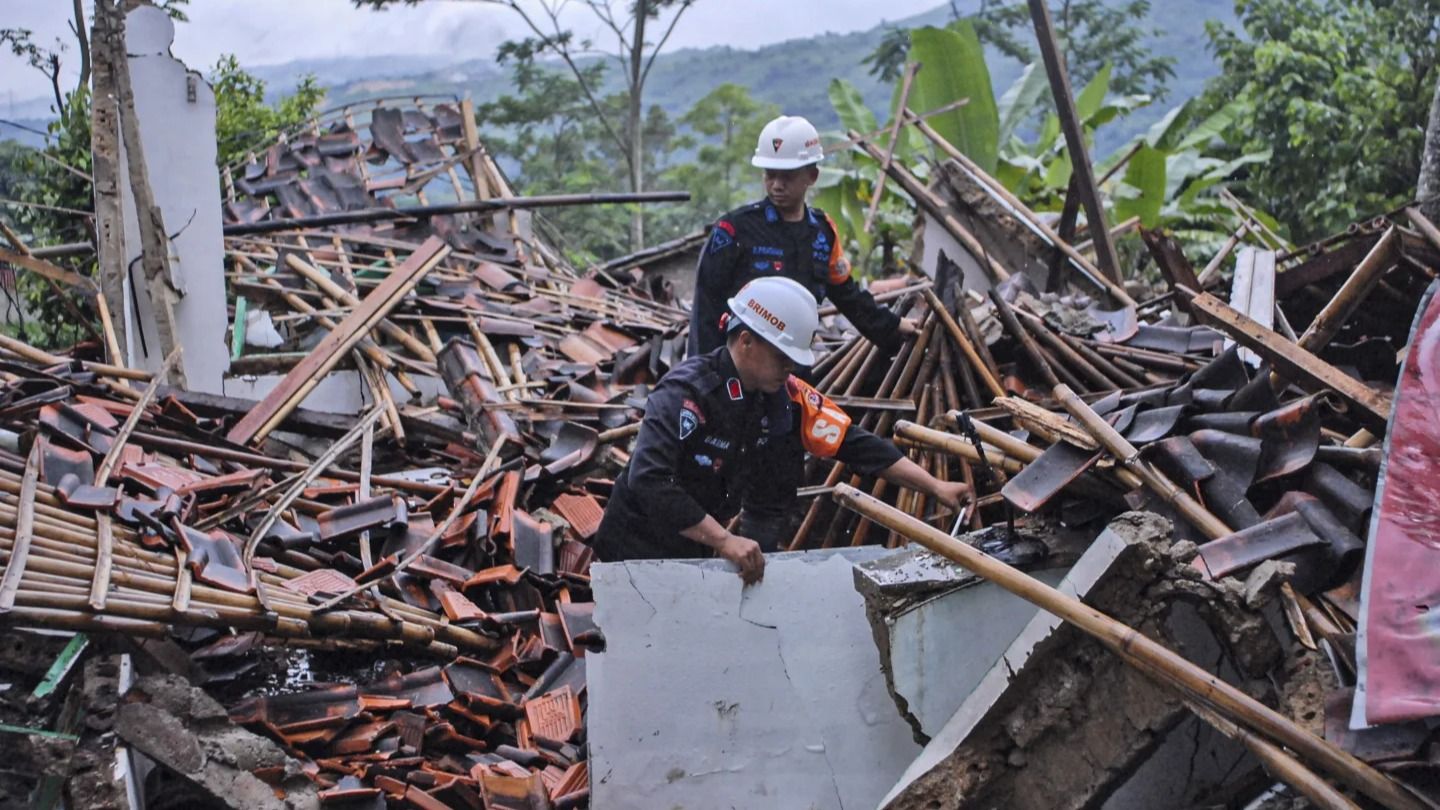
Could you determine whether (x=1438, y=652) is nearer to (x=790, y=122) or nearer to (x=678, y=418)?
(x=678, y=418)

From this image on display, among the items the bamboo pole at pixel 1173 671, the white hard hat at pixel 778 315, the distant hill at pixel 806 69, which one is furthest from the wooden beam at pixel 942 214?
the distant hill at pixel 806 69

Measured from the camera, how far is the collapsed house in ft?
12.1

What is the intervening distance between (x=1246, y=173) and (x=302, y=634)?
48.0 feet

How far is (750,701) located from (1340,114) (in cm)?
1270

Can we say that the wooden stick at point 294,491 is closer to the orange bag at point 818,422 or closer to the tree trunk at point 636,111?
the orange bag at point 818,422

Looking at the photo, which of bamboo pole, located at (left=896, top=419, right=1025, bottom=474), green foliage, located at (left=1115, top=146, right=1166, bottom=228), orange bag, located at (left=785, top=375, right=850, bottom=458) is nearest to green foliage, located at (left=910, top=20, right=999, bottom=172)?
green foliage, located at (left=1115, top=146, right=1166, bottom=228)

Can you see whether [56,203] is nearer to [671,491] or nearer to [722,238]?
[722,238]

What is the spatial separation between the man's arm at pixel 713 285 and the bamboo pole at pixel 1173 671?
7.18ft

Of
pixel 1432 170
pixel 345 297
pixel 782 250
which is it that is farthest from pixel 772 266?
pixel 1432 170

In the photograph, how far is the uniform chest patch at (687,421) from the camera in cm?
438

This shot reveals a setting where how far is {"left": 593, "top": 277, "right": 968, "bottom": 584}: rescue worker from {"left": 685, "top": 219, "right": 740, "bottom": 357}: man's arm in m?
1.07

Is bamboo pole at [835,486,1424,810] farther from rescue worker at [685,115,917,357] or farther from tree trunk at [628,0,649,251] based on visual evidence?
tree trunk at [628,0,649,251]

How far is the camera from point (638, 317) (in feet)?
32.5

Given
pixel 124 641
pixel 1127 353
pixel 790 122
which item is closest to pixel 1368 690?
pixel 1127 353
